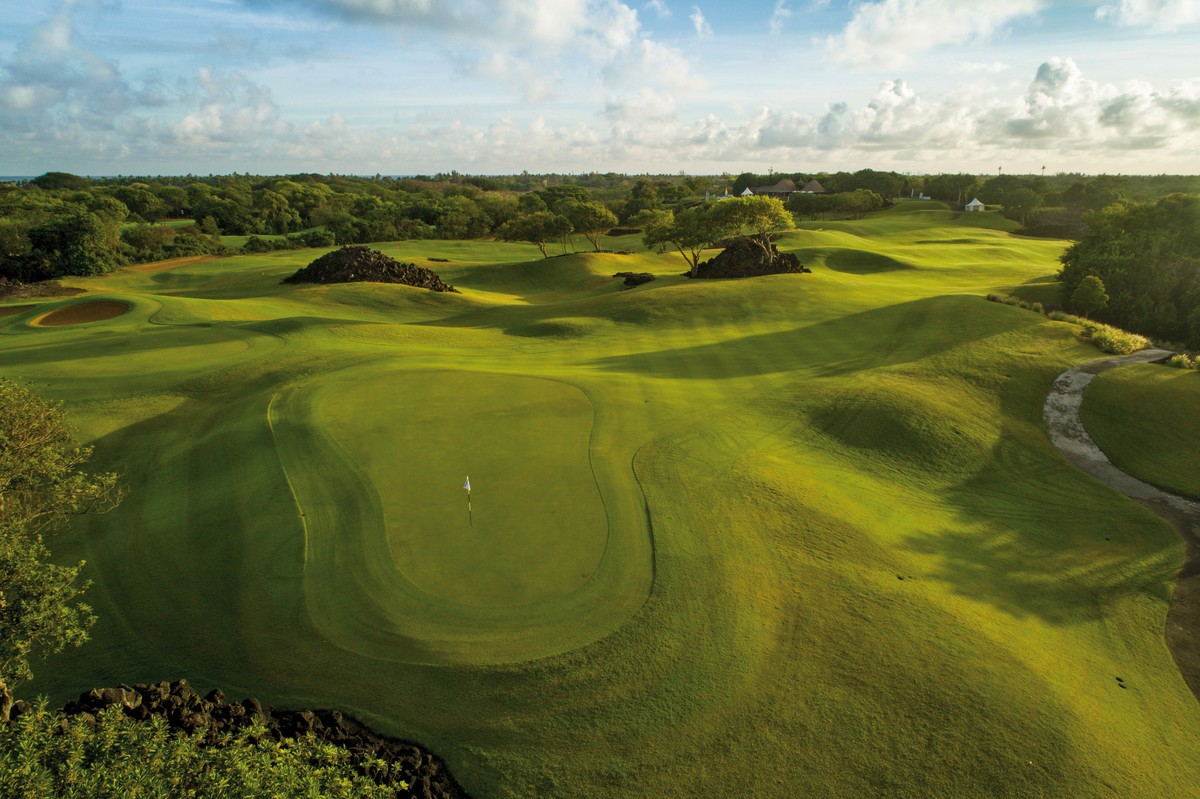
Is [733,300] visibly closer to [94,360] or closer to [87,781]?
[94,360]

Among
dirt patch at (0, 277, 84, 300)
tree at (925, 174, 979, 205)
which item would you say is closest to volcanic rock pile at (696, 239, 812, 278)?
dirt patch at (0, 277, 84, 300)

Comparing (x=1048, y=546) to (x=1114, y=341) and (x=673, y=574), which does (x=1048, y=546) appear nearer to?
(x=673, y=574)

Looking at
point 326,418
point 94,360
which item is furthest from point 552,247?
point 326,418

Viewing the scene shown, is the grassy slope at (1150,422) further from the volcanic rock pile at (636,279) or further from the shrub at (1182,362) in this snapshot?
the volcanic rock pile at (636,279)

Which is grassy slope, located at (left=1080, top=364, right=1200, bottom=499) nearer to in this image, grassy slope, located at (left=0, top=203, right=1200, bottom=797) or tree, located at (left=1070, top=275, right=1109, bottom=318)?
grassy slope, located at (left=0, top=203, right=1200, bottom=797)

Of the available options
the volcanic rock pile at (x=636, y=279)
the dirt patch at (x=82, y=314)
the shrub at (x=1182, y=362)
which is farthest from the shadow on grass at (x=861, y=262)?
the dirt patch at (x=82, y=314)

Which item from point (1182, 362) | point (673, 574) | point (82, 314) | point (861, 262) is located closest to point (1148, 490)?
point (1182, 362)
